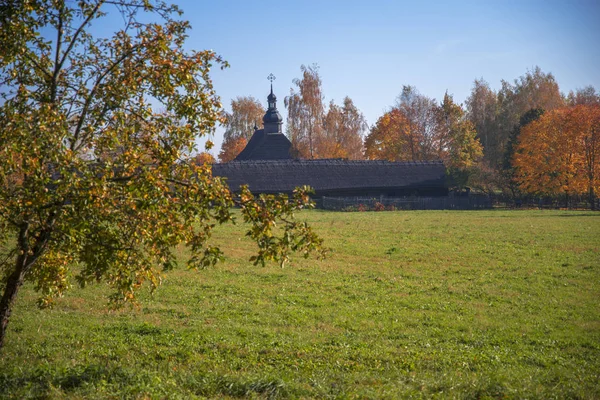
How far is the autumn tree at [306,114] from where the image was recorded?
70.2m

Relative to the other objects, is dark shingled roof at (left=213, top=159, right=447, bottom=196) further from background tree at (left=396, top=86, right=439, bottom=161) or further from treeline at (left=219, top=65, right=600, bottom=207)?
background tree at (left=396, top=86, right=439, bottom=161)

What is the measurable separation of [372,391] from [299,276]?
30.2 ft

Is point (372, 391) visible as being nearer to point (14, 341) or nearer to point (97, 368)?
point (97, 368)

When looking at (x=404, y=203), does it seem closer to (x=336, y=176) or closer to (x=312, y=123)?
(x=336, y=176)

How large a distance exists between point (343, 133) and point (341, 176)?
69.5 ft

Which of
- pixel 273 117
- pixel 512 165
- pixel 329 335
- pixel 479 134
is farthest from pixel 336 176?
pixel 329 335

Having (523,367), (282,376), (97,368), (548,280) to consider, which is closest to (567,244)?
(548,280)

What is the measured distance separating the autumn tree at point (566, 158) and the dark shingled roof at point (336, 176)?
8094mm

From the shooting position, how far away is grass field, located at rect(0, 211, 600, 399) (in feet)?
22.9

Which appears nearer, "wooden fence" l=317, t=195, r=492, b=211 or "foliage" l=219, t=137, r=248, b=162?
"wooden fence" l=317, t=195, r=492, b=211

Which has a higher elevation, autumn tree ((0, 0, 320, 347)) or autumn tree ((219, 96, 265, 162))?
autumn tree ((219, 96, 265, 162))

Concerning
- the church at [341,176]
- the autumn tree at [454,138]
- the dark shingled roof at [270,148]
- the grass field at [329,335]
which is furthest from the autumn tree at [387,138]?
the grass field at [329,335]

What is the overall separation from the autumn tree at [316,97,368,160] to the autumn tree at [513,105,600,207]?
24.8 m

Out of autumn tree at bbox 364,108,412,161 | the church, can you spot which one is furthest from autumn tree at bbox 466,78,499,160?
the church
